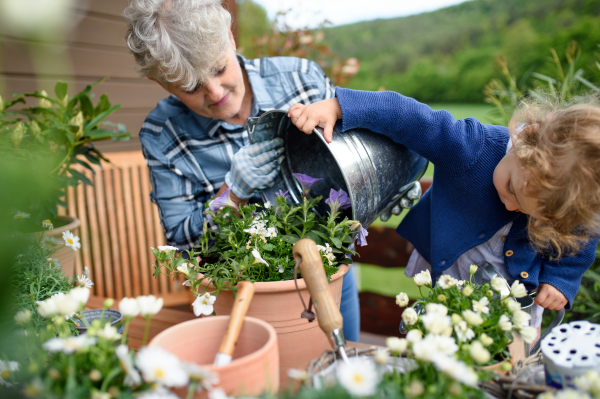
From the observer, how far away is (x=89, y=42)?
218 centimetres

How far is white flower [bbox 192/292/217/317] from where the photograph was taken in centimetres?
72

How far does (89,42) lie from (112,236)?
1073mm

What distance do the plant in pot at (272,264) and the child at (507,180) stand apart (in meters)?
0.20

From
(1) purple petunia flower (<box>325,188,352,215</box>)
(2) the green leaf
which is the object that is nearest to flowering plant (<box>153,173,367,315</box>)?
(1) purple petunia flower (<box>325,188,352,215</box>)

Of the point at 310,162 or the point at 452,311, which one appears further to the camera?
the point at 310,162

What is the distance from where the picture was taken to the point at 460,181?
0.96m

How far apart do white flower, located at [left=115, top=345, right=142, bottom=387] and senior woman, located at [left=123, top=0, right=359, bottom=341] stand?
575 millimetres

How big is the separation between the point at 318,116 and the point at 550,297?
735mm

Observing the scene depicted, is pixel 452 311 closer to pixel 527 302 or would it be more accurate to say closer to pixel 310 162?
pixel 527 302

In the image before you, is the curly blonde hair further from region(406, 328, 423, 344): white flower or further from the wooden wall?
the wooden wall

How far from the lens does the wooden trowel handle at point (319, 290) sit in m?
0.58

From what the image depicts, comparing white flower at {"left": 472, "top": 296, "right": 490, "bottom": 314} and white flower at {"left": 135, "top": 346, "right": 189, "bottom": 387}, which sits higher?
white flower at {"left": 135, "top": 346, "right": 189, "bottom": 387}

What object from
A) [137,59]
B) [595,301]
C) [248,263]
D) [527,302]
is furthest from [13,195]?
[595,301]

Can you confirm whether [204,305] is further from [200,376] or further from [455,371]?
[455,371]
